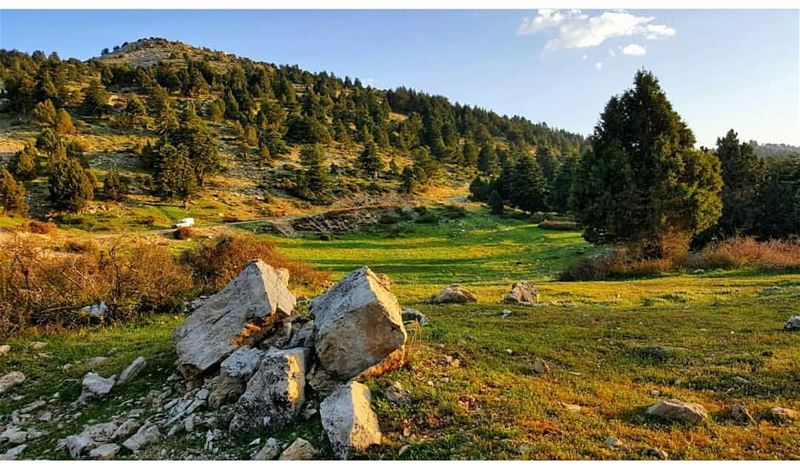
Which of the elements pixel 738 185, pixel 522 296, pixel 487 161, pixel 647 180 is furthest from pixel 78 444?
pixel 487 161

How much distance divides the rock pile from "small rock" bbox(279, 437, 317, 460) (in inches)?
0.4

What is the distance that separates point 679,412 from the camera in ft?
20.4

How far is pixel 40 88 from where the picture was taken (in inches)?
3054

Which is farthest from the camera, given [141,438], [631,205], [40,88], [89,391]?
[40,88]

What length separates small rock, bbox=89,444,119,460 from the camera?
252 inches

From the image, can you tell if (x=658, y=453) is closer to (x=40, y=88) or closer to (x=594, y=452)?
(x=594, y=452)

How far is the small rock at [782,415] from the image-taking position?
6.21 meters

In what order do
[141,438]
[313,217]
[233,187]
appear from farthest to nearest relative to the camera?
[233,187] → [313,217] → [141,438]

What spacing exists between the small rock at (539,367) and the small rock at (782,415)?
3.17m

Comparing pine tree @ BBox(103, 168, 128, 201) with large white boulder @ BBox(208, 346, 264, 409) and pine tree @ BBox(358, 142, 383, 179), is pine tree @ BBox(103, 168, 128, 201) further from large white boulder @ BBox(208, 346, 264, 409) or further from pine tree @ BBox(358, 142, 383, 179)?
large white boulder @ BBox(208, 346, 264, 409)

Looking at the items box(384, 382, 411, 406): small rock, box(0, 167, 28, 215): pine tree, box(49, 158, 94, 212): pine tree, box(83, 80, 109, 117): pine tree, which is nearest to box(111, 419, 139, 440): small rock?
box(384, 382, 411, 406): small rock

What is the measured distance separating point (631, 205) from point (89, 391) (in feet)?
86.5

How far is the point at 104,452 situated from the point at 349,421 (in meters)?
3.59

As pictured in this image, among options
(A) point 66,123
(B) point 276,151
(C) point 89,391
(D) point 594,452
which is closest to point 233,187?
(B) point 276,151
